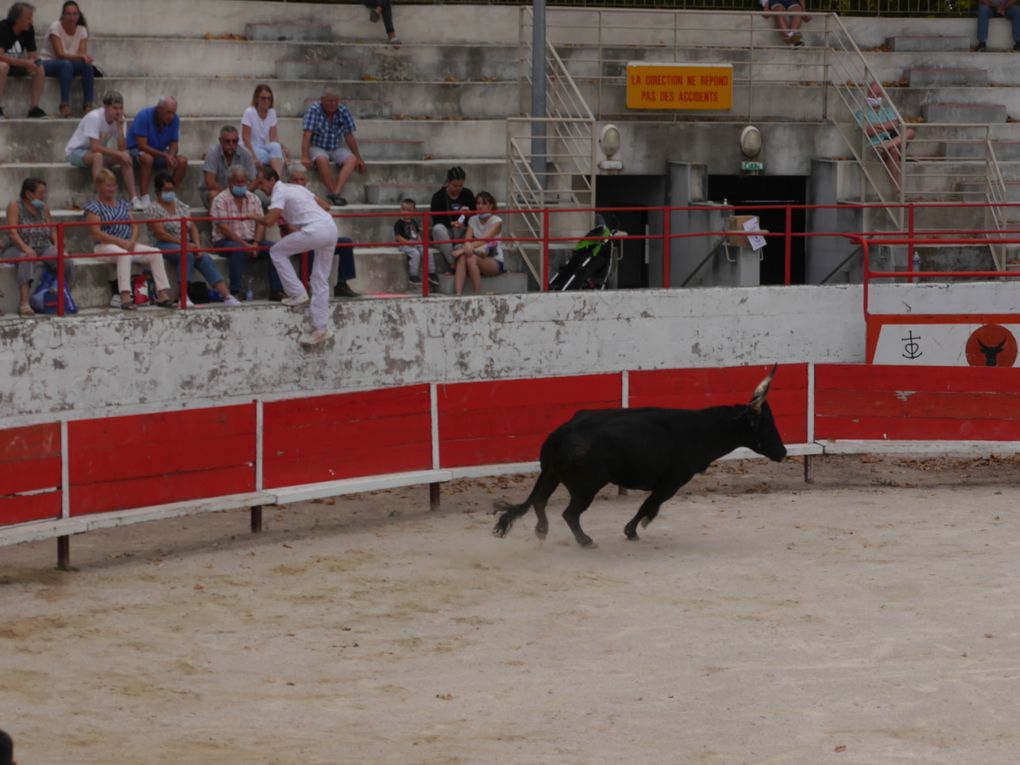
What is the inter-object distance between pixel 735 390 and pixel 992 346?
103 inches

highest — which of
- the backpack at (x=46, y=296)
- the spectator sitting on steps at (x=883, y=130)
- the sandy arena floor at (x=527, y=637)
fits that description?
the spectator sitting on steps at (x=883, y=130)

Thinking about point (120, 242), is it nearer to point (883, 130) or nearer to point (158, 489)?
point (158, 489)

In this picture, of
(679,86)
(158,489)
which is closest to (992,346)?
(679,86)

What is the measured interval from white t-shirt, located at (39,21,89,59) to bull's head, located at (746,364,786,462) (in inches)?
331

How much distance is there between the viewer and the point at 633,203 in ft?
71.5

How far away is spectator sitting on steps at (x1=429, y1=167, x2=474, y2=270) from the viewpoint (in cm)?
1681

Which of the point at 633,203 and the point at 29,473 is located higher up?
the point at 633,203

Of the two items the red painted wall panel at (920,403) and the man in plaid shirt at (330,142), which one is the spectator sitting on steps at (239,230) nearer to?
the man in plaid shirt at (330,142)

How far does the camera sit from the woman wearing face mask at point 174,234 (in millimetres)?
15008

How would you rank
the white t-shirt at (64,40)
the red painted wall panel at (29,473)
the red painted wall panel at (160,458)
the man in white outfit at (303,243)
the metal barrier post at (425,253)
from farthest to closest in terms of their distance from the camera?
the white t-shirt at (64,40) → the metal barrier post at (425,253) → the man in white outfit at (303,243) → the red painted wall panel at (160,458) → the red painted wall panel at (29,473)

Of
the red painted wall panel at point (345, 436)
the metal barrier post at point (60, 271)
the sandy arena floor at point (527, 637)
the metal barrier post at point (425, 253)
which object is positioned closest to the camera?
the sandy arena floor at point (527, 637)

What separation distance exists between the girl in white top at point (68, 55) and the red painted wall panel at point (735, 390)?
648 centimetres

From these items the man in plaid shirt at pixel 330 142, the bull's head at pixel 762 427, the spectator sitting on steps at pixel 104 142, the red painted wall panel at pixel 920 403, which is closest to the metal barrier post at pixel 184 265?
the spectator sitting on steps at pixel 104 142

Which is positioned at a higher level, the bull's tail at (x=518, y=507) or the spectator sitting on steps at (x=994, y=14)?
the spectator sitting on steps at (x=994, y=14)
